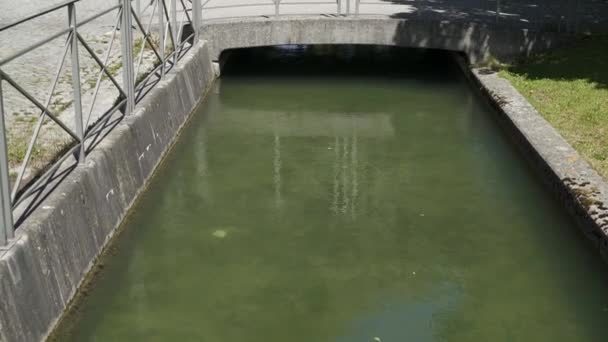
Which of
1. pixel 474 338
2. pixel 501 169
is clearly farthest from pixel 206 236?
pixel 501 169

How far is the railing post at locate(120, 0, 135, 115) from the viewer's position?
8.58 metres

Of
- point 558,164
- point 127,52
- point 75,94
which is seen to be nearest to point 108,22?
point 127,52

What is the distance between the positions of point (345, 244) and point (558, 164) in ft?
8.33

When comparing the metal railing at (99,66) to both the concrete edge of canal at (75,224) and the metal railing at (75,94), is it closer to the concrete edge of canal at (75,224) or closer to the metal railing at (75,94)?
the metal railing at (75,94)

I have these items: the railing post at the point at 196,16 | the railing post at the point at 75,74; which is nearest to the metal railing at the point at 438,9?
the railing post at the point at 196,16

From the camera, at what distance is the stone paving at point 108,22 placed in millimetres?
9688

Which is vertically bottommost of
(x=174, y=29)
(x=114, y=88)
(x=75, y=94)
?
(x=114, y=88)

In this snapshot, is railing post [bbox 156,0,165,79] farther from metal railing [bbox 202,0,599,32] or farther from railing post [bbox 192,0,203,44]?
metal railing [bbox 202,0,599,32]

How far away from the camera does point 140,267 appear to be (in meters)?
7.29

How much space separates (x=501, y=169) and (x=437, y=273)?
308 centimetres

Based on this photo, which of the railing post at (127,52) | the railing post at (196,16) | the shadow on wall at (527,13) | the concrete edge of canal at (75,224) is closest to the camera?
the concrete edge of canal at (75,224)

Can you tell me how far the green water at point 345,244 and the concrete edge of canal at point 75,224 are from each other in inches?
8.3

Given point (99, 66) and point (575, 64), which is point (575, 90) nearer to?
point (575, 64)

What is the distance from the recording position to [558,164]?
8.90 metres
